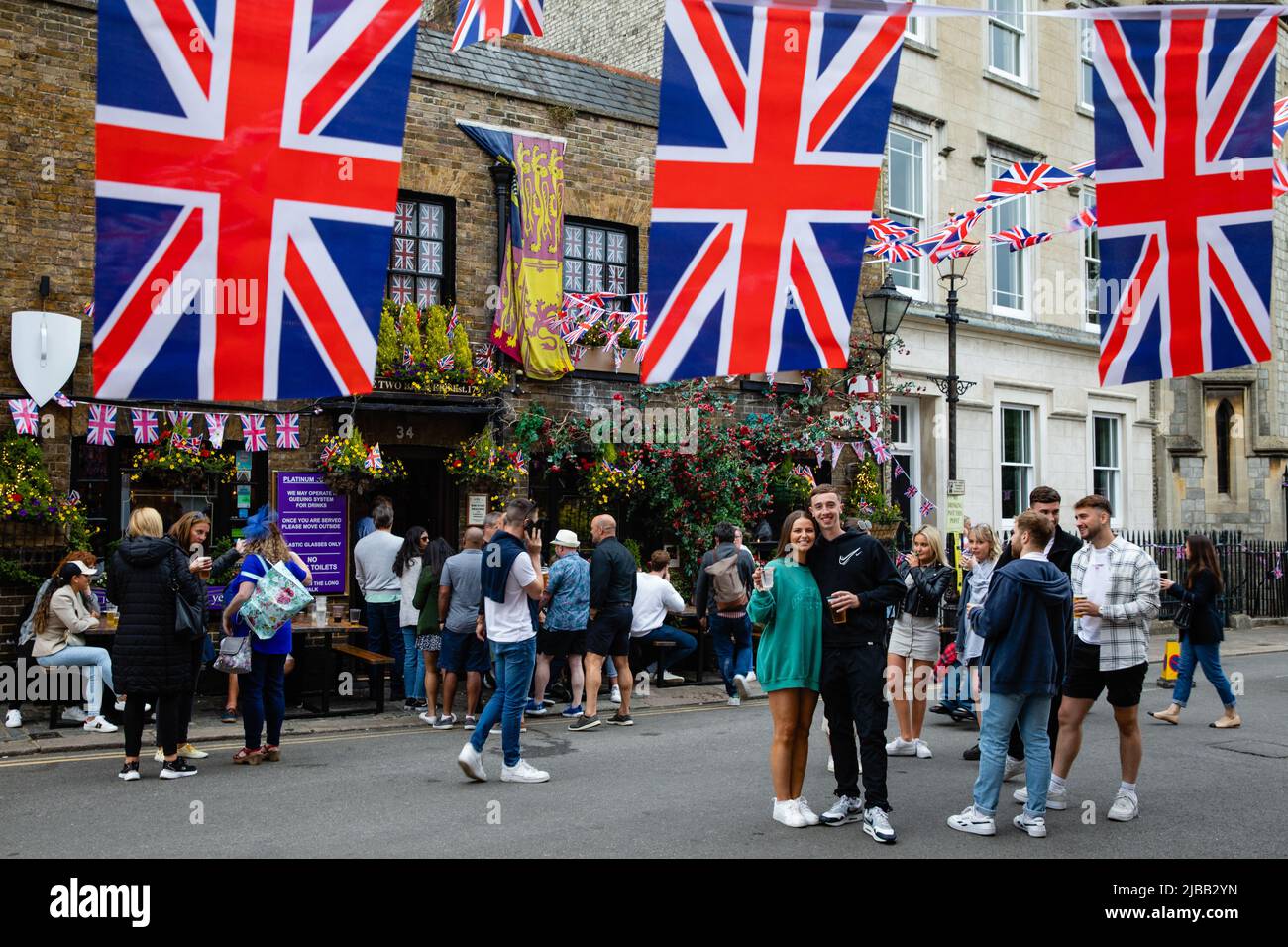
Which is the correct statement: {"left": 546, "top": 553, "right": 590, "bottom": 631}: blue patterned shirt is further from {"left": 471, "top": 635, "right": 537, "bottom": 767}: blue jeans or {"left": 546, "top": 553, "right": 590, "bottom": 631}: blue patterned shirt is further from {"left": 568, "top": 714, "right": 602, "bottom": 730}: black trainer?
{"left": 471, "top": 635, "right": 537, "bottom": 767}: blue jeans

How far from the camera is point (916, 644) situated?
29.9 feet

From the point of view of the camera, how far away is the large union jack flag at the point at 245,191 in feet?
12.5

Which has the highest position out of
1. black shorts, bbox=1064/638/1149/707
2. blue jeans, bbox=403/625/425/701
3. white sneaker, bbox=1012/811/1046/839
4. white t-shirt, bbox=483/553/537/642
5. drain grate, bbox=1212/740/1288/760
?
white t-shirt, bbox=483/553/537/642

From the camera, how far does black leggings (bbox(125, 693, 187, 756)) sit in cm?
817

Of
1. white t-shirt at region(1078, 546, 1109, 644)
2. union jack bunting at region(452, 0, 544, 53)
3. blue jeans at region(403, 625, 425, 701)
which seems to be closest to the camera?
white t-shirt at region(1078, 546, 1109, 644)

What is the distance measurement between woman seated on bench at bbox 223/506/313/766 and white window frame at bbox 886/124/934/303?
514 inches

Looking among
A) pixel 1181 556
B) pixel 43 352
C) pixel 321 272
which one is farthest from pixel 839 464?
pixel 321 272

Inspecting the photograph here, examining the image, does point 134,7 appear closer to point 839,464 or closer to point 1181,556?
point 839,464

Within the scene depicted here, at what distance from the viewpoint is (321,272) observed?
4.17 metres

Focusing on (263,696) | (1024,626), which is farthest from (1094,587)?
(263,696)

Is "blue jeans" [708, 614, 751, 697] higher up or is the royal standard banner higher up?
the royal standard banner

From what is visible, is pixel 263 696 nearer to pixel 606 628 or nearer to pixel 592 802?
pixel 592 802

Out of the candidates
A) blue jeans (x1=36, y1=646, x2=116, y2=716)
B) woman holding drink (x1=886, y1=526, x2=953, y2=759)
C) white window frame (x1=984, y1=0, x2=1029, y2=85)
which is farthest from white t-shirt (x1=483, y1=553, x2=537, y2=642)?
white window frame (x1=984, y1=0, x2=1029, y2=85)

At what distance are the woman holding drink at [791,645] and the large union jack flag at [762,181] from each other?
5.76 feet
